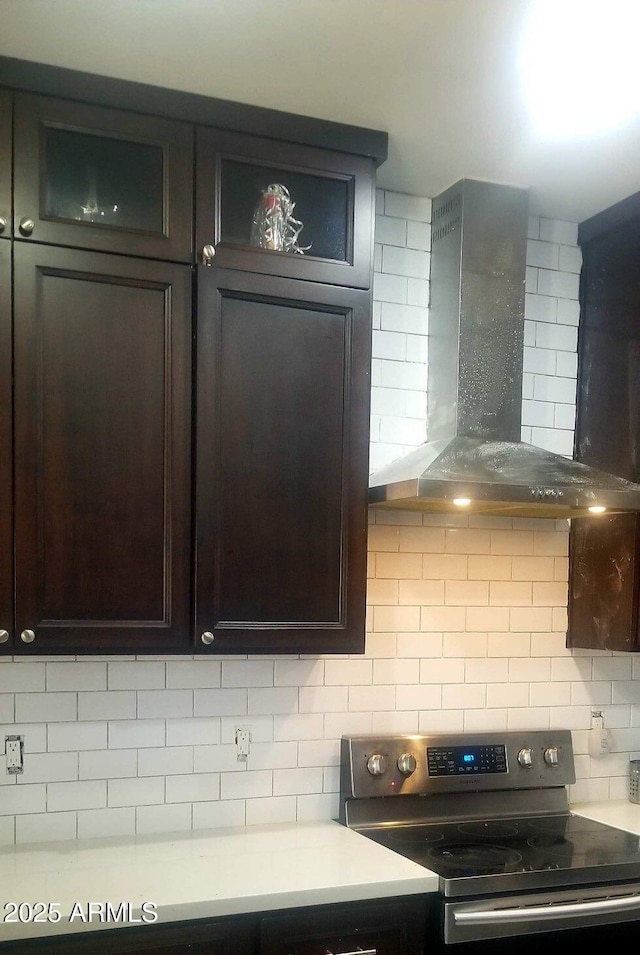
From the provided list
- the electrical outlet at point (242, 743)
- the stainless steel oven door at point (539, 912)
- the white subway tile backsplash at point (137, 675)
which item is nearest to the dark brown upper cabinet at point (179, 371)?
the white subway tile backsplash at point (137, 675)

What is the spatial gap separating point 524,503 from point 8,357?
4.31 ft

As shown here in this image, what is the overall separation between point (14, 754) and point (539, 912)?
1.36m

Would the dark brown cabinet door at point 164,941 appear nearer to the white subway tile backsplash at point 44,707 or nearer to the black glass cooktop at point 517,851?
the black glass cooktop at point 517,851

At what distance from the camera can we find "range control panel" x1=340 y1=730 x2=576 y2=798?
255 centimetres

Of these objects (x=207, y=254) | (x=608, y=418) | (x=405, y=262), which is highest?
(x=405, y=262)

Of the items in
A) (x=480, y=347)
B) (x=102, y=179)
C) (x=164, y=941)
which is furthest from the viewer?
(x=480, y=347)

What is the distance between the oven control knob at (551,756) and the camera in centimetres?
278

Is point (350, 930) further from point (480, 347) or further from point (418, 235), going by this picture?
point (418, 235)

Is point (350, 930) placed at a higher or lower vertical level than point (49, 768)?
lower

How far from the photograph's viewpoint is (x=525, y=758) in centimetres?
275

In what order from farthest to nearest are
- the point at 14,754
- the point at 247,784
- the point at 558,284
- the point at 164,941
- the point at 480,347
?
the point at 558,284 < the point at 480,347 < the point at 247,784 < the point at 14,754 < the point at 164,941

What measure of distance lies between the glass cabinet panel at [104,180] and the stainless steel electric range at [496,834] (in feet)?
5.10

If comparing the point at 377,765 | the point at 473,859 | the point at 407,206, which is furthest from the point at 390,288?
the point at 473,859

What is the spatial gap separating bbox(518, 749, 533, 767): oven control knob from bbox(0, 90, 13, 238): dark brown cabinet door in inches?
81.3
